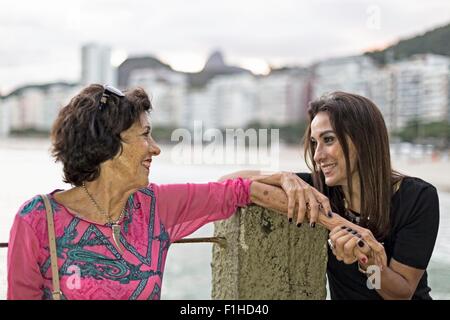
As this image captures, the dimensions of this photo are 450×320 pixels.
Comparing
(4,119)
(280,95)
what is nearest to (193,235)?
(4,119)

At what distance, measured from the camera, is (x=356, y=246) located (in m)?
1.56

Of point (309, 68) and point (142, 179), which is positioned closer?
point (142, 179)

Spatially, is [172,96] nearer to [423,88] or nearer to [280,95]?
[280,95]

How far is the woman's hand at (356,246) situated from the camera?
5.13 feet

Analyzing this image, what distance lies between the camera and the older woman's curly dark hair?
154cm

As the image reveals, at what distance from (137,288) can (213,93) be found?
3751cm

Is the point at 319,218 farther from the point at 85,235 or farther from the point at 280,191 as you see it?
the point at 85,235

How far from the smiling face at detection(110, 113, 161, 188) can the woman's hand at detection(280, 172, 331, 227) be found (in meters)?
0.41

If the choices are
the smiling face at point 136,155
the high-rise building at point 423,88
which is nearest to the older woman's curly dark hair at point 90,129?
the smiling face at point 136,155

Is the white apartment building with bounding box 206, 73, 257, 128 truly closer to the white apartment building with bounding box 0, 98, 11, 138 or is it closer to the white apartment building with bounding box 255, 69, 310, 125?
the white apartment building with bounding box 255, 69, 310, 125

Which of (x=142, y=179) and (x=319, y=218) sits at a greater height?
(x=142, y=179)

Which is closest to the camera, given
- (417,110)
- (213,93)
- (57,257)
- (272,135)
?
(57,257)
